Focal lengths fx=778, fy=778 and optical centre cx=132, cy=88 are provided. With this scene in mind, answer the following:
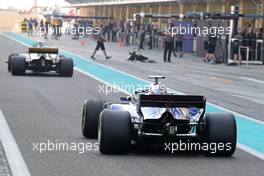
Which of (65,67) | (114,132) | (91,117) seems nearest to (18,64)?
(65,67)

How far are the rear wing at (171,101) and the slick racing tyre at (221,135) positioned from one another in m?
0.30

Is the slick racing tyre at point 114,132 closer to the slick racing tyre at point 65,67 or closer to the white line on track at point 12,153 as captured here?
the white line on track at point 12,153

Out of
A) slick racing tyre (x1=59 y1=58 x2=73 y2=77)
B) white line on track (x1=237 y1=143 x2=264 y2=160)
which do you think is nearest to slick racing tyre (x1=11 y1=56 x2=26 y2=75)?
slick racing tyre (x1=59 y1=58 x2=73 y2=77)

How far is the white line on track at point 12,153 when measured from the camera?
9.14m

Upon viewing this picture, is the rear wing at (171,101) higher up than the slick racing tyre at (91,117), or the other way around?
the rear wing at (171,101)

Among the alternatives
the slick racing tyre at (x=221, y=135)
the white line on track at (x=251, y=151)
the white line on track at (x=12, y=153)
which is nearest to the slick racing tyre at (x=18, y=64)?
the white line on track at (x=12, y=153)

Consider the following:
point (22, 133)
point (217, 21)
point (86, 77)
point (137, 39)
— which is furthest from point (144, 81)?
point (137, 39)

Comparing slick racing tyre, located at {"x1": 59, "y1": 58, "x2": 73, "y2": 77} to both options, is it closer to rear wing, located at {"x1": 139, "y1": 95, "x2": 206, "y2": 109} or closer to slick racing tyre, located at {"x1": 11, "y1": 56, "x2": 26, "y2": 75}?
slick racing tyre, located at {"x1": 11, "y1": 56, "x2": 26, "y2": 75}

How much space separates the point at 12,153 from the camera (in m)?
10.4

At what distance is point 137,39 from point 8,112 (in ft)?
151

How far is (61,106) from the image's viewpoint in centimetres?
1659

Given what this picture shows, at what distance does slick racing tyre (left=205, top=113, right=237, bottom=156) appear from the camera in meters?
10.5

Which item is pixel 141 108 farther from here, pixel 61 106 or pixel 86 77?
pixel 86 77

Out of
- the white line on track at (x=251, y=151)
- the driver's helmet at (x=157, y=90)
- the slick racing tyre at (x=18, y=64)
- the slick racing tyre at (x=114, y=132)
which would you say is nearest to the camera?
the slick racing tyre at (x=114, y=132)
